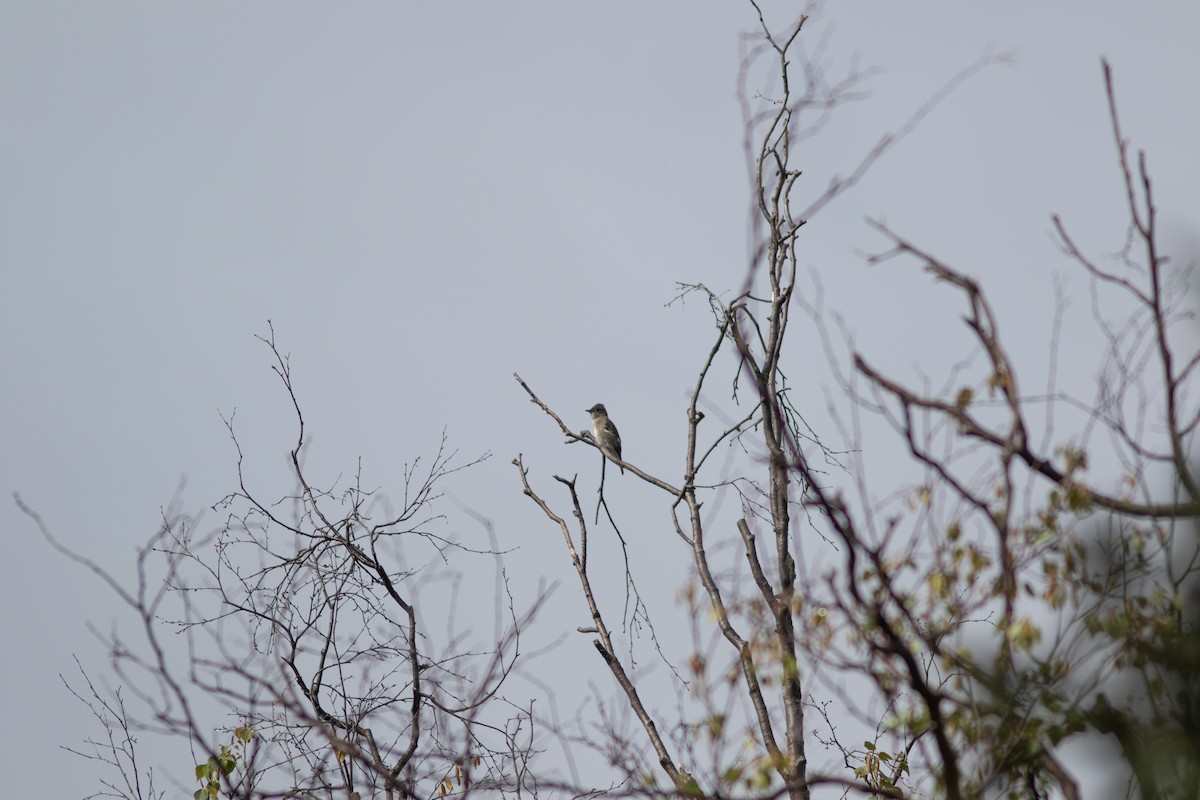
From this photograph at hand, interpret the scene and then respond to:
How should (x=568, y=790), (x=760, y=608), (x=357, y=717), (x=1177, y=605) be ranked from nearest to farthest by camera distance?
1. (x=1177, y=605)
2. (x=568, y=790)
3. (x=760, y=608)
4. (x=357, y=717)

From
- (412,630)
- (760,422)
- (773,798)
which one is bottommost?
(773,798)

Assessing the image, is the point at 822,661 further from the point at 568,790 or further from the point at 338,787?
the point at 338,787

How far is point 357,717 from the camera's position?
6.88 metres

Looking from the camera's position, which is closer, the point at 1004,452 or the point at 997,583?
the point at 1004,452

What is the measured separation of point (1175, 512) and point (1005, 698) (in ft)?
2.22

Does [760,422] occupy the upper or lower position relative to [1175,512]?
upper

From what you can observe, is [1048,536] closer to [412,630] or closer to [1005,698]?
[1005,698]

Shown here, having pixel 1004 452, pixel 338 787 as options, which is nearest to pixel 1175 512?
pixel 1004 452

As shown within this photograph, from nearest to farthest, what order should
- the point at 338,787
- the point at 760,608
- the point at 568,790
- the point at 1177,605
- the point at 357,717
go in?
the point at 1177,605 → the point at 568,790 → the point at 760,608 → the point at 338,787 → the point at 357,717

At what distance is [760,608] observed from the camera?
587 centimetres

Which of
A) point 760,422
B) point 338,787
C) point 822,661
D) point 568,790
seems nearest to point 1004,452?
point 822,661

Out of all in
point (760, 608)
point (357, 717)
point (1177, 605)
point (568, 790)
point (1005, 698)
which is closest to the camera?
point (1177, 605)

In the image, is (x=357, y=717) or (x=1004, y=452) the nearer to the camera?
(x=1004, y=452)

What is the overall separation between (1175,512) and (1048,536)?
1.66 ft
